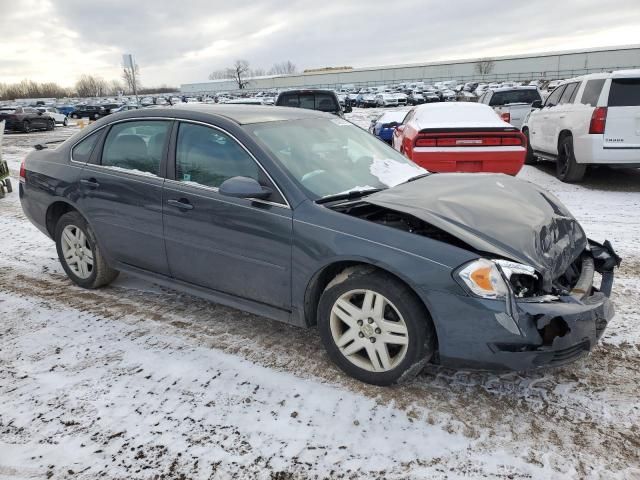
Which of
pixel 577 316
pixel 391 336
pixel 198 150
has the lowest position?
pixel 391 336

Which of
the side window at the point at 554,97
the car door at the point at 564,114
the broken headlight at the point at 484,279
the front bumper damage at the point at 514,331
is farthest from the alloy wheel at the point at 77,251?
the side window at the point at 554,97

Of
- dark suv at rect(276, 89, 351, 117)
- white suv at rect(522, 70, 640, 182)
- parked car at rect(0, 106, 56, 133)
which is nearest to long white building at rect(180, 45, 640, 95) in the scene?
parked car at rect(0, 106, 56, 133)

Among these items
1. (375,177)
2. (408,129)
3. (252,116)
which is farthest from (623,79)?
(252,116)

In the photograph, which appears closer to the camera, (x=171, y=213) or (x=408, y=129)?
(x=171, y=213)

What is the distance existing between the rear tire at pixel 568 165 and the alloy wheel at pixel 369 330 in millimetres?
7056

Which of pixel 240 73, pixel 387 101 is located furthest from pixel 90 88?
pixel 387 101

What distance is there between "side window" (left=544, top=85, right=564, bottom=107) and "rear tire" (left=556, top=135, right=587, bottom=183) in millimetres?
1070

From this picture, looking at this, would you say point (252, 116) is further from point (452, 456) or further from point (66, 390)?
point (452, 456)

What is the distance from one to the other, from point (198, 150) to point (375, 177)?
1.31m

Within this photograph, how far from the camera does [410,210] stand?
2869mm

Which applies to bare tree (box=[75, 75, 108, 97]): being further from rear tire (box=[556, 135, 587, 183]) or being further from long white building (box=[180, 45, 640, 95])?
rear tire (box=[556, 135, 587, 183])

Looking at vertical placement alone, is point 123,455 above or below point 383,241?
below

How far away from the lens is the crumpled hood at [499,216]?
107 inches

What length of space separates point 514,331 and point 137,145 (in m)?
3.09
